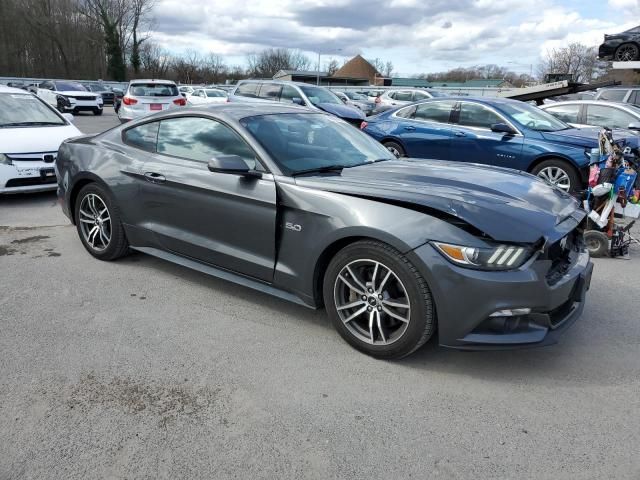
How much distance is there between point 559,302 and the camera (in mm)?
2963

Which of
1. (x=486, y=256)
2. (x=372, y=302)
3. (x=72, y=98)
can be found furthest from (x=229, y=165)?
(x=72, y=98)

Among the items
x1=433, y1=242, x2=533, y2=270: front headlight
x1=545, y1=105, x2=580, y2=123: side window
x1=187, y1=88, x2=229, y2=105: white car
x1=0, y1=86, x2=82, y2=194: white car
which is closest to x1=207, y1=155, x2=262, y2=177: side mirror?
x1=433, y1=242, x2=533, y2=270: front headlight

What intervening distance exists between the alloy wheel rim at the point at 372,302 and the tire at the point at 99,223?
2.40 meters

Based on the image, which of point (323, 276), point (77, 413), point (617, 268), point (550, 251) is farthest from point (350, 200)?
point (617, 268)

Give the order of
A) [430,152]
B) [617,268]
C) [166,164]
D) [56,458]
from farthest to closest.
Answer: [430,152]
[617,268]
[166,164]
[56,458]

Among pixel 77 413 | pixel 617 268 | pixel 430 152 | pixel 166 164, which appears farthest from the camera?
pixel 430 152

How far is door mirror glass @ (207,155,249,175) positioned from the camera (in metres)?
3.50

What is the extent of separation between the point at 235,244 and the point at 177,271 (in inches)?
47.0

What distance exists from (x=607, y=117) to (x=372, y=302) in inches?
367

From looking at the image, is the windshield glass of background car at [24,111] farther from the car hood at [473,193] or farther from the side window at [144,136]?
the car hood at [473,193]

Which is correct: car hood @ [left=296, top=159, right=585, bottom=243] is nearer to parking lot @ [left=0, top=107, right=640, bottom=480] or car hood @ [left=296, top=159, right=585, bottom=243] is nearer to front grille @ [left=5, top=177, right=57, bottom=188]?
parking lot @ [left=0, top=107, right=640, bottom=480]

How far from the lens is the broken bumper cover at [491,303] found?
2.79 metres

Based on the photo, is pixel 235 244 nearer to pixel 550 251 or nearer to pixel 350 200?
pixel 350 200

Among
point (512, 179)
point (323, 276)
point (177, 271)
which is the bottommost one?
point (177, 271)
